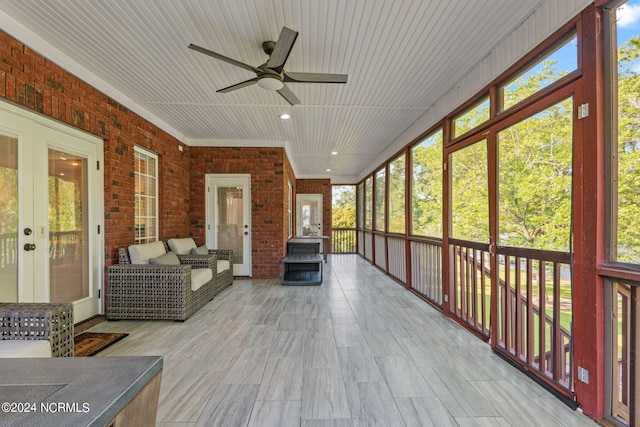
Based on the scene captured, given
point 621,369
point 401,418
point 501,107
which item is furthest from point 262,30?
point 621,369

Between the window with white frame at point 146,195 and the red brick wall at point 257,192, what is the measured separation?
1.02 meters

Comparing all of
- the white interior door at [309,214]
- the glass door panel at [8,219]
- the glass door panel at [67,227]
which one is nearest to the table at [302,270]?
the glass door panel at [67,227]

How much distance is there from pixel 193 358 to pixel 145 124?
340 centimetres

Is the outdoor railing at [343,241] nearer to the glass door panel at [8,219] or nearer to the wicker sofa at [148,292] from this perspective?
the wicker sofa at [148,292]

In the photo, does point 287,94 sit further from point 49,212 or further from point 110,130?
point 49,212

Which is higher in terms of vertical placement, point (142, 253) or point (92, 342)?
point (142, 253)

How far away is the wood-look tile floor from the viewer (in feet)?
5.67

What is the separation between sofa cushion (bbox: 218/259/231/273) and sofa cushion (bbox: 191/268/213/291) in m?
0.52

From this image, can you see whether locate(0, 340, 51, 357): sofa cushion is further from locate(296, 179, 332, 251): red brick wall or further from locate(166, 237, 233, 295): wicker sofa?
locate(296, 179, 332, 251): red brick wall

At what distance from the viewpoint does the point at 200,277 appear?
3.72m

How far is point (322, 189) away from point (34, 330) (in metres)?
8.65

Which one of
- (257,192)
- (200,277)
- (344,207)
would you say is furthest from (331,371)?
(344,207)

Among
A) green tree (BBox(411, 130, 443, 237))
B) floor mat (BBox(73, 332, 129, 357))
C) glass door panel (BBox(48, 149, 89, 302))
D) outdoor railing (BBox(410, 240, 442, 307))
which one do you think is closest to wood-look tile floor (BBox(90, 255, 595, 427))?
floor mat (BBox(73, 332, 129, 357))

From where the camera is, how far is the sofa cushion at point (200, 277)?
3564 mm
